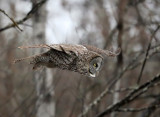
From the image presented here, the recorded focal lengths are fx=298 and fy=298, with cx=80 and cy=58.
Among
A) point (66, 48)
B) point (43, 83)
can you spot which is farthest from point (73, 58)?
point (43, 83)

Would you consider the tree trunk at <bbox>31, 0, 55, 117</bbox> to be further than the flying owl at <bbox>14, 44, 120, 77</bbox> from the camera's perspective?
Yes

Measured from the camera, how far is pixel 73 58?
2.25 m

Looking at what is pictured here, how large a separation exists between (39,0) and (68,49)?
3.25 feet

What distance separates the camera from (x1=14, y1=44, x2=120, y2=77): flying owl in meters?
2.23

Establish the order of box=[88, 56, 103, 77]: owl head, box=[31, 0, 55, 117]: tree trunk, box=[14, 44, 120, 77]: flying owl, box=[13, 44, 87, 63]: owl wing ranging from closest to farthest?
box=[13, 44, 87, 63]: owl wing → box=[14, 44, 120, 77]: flying owl → box=[88, 56, 103, 77]: owl head → box=[31, 0, 55, 117]: tree trunk

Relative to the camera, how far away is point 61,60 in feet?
7.43

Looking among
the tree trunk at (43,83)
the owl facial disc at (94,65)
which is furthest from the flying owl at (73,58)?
the tree trunk at (43,83)

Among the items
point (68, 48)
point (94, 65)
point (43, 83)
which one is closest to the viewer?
point (68, 48)

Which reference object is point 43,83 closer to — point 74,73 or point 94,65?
point 74,73

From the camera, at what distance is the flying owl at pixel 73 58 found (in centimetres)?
223

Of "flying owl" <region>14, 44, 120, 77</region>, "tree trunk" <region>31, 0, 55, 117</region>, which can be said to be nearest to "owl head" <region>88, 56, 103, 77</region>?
"flying owl" <region>14, 44, 120, 77</region>

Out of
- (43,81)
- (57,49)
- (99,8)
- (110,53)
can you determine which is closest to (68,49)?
(57,49)

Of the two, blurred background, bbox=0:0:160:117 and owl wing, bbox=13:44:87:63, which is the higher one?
blurred background, bbox=0:0:160:117

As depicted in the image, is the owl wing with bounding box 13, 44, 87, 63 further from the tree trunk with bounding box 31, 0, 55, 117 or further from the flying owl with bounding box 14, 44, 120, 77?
the tree trunk with bounding box 31, 0, 55, 117
